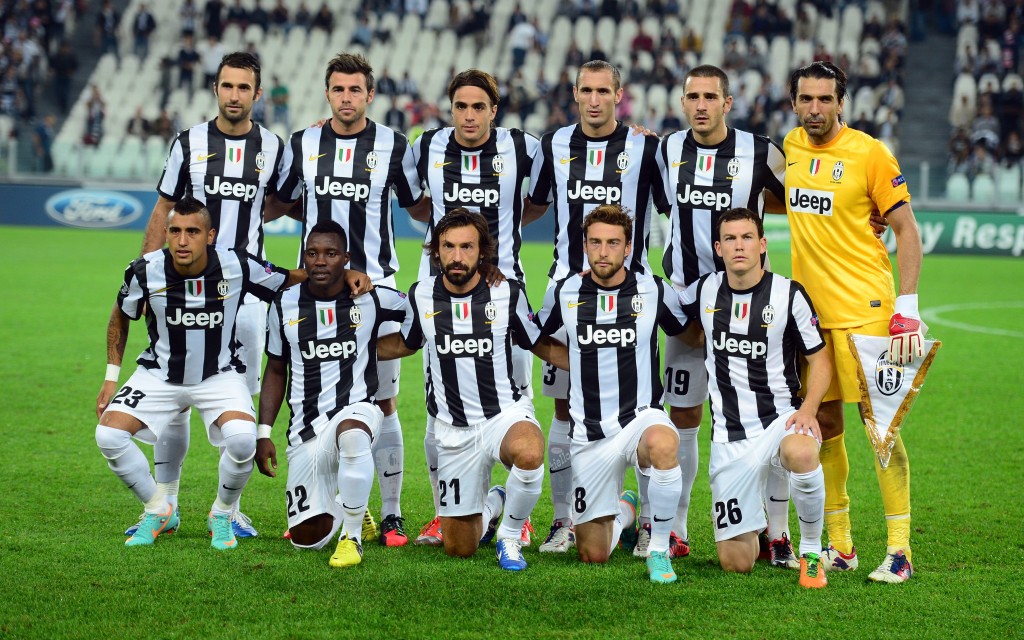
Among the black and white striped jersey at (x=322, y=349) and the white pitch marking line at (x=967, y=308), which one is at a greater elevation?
the black and white striped jersey at (x=322, y=349)

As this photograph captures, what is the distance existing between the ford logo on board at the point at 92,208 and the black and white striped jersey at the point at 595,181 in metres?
18.5

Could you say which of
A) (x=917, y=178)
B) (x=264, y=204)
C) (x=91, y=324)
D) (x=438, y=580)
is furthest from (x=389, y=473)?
(x=917, y=178)

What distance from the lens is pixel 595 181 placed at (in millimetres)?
5898

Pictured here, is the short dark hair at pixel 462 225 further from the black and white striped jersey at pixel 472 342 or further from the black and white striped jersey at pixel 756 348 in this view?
the black and white striped jersey at pixel 756 348

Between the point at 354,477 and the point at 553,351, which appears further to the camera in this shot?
the point at 553,351

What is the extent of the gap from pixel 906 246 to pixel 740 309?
30.6 inches

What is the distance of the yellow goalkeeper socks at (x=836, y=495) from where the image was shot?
5324mm

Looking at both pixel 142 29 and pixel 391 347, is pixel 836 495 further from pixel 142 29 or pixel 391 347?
pixel 142 29

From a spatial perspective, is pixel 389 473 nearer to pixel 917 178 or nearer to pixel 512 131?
pixel 512 131

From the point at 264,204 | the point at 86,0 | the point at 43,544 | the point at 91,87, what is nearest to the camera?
the point at 43,544

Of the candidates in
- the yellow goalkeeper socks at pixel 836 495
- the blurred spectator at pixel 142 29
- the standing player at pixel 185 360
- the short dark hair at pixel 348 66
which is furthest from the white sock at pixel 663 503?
the blurred spectator at pixel 142 29

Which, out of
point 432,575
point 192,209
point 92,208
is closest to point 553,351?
point 432,575

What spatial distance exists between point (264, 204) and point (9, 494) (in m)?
2.07

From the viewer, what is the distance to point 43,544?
5391 millimetres
